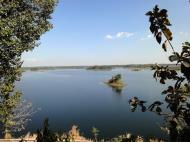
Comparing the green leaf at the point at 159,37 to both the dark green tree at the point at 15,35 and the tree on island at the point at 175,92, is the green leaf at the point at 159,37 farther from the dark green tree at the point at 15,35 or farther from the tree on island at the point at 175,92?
the dark green tree at the point at 15,35

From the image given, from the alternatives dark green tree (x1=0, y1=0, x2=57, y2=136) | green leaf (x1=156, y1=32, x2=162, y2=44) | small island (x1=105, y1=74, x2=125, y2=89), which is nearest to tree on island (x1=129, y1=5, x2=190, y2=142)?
green leaf (x1=156, y1=32, x2=162, y2=44)

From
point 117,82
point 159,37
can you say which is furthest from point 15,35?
point 117,82

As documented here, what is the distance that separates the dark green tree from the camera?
1812 cm

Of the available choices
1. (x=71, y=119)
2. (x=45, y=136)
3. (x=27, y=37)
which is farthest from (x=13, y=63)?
(x=71, y=119)

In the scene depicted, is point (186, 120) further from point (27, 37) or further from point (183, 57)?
point (27, 37)

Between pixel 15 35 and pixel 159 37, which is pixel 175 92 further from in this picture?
pixel 15 35

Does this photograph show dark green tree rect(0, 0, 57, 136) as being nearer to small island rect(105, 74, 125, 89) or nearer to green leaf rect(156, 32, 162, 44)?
green leaf rect(156, 32, 162, 44)

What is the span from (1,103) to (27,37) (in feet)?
15.4

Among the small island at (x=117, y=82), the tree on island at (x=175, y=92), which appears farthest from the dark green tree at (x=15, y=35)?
the small island at (x=117, y=82)

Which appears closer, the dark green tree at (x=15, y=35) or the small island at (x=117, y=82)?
the dark green tree at (x=15, y=35)

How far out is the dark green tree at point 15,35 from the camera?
18125mm

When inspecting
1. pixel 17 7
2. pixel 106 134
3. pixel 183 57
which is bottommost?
pixel 106 134

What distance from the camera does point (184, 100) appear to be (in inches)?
189

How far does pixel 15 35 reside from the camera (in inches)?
746
